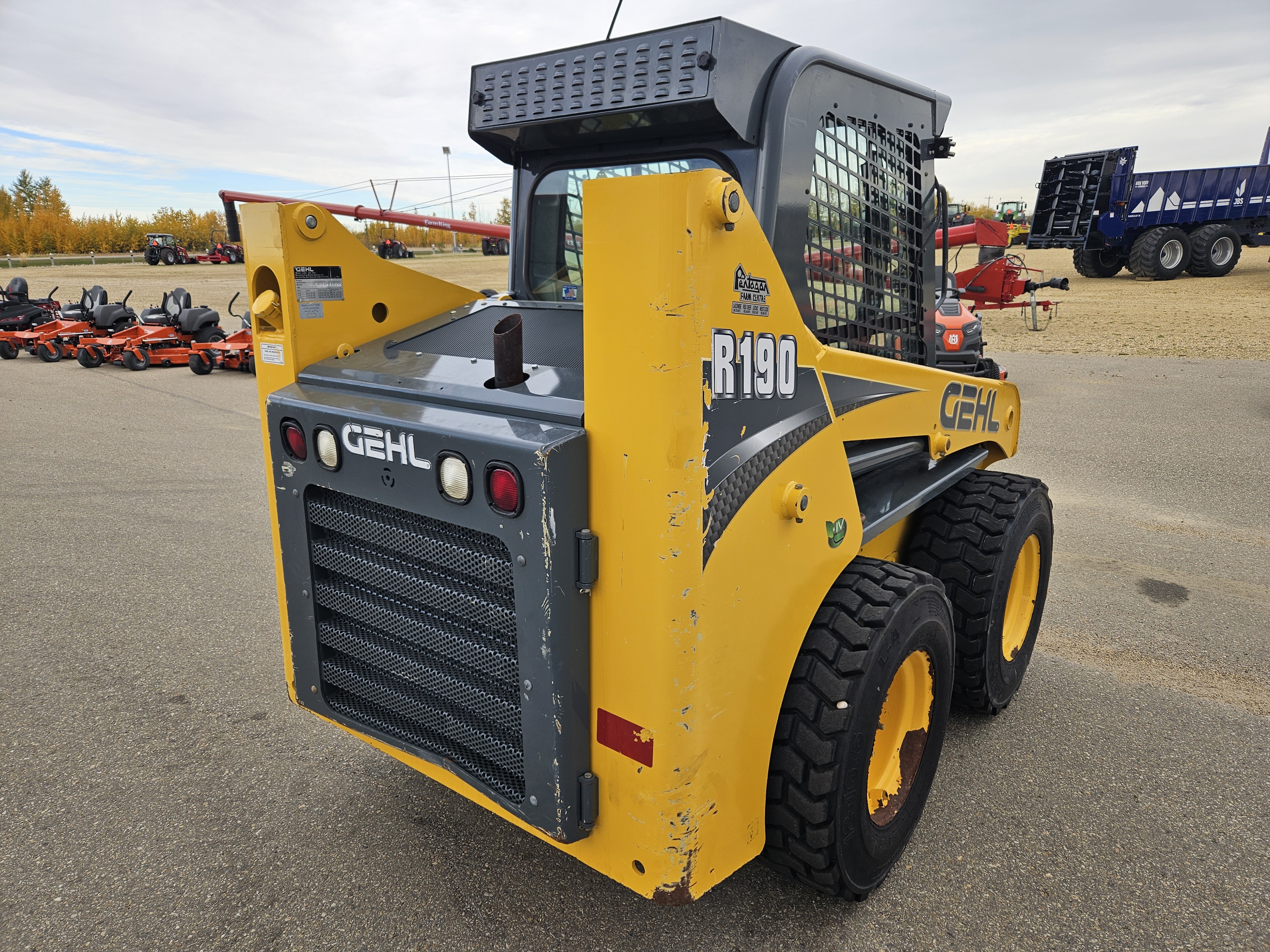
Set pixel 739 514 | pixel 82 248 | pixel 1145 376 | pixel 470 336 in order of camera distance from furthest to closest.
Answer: pixel 82 248 < pixel 1145 376 < pixel 470 336 < pixel 739 514

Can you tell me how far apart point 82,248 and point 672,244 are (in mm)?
75682

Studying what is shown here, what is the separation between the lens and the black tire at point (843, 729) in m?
2.05

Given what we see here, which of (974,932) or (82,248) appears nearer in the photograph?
(974,932)

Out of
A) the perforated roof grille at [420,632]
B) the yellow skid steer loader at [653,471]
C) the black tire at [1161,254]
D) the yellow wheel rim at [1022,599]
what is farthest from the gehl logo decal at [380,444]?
the black tire at [1161,254]

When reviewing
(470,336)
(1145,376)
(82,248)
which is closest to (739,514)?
(470,336)

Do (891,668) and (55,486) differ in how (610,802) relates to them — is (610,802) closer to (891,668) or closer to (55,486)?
(891,668)

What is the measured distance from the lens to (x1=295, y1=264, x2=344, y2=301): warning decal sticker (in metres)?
2.38

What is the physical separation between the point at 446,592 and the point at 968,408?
2166mm

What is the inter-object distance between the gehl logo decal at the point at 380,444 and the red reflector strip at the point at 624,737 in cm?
72

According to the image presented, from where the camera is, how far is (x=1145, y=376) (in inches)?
446

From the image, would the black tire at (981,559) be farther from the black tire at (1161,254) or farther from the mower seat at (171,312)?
the black tire at (1161,254)

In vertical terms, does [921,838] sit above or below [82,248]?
below

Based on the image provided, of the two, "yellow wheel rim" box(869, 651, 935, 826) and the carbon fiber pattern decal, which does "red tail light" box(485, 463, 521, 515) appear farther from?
"yellow wheel rim" box(869, 651, 935, 826)

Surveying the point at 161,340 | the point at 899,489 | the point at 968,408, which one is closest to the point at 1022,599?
the point at 968,408
